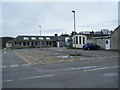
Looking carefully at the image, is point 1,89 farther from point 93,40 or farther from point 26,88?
point 93,40

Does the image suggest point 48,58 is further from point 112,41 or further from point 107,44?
point 107,44

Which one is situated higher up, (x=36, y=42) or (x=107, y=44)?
(x=36, y=42)

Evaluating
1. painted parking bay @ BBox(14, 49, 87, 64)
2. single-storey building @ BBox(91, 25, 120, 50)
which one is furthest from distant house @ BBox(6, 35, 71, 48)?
painted parking bay @ BBox(14, 49, 87, 64)

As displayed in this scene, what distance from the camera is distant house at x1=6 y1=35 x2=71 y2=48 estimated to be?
66250mm

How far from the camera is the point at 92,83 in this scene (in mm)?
6801

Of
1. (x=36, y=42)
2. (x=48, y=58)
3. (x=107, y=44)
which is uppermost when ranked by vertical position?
(x=36, y=42)

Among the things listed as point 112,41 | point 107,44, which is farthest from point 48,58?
point 107,44

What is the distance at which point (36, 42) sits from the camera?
69.9 meters

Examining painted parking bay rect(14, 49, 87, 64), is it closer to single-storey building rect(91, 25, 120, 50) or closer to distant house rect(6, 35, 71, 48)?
single-storey building rect(91, 25, 120, 50)

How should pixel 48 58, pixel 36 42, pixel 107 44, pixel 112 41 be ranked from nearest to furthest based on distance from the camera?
pixel 48 58 → pixel 112 41 → pixel 107 44 → pixel 36 42

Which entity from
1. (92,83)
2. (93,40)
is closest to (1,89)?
(92,83)

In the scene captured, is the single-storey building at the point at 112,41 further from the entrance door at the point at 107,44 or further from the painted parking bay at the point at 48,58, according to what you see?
the painted parking bay at the point at 48,58

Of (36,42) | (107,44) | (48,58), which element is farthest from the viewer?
(36,42)

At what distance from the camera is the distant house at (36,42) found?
66250 mm
